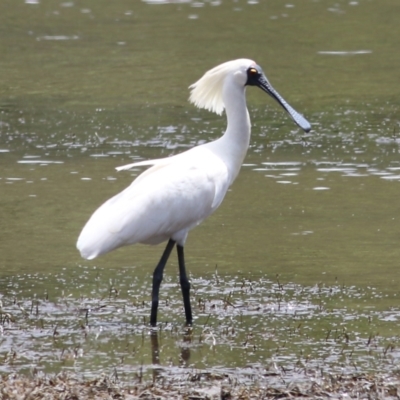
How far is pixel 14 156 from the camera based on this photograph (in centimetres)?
1165

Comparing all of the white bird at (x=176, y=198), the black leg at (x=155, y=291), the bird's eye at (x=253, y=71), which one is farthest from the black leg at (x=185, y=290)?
the bird's eye at (x=253, y=71)

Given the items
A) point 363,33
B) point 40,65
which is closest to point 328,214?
point 40,65

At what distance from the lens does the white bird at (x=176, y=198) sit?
6715 mm

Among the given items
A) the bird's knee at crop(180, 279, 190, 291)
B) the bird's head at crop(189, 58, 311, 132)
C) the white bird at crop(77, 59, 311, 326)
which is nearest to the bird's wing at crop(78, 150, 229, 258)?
the white bird at crop(77, 59, 311, 326)

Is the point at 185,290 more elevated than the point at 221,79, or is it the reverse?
the point at 221,79

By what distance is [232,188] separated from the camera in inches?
412

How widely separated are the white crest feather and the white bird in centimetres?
1

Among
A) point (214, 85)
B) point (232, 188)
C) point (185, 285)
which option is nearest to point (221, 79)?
point (214, 85)

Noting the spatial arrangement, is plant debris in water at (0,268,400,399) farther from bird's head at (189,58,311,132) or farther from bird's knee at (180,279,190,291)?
bird's head at (189,58,311,132)

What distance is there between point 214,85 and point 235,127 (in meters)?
0.35

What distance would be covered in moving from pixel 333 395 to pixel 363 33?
13821 mm

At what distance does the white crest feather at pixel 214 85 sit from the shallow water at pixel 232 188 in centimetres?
117

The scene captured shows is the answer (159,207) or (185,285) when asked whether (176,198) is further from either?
(185,285)

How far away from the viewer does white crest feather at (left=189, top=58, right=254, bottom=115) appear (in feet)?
24.5
